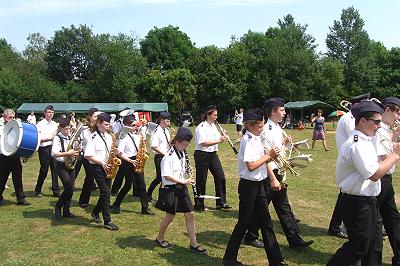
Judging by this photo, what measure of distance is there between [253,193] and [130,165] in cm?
384

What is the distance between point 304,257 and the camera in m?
6.30

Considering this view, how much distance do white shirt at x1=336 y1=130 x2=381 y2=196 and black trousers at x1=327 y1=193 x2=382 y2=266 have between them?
0.32 feet

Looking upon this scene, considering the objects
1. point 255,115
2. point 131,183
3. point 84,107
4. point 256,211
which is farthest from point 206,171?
point 84,107

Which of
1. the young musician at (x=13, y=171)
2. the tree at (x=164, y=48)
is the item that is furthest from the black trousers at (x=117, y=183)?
the tree at (x=164, y=48)

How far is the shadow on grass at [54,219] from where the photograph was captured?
27.0 feet

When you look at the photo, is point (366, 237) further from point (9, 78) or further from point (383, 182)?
point (9, 78)

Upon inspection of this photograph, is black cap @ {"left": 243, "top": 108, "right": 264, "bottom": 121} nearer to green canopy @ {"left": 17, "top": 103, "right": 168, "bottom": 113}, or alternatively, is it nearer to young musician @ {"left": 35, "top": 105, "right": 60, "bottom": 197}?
young musician @ {"left": 35, "top": 105, "right": 60, "bottom": 197}

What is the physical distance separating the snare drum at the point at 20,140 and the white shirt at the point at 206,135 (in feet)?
10.9

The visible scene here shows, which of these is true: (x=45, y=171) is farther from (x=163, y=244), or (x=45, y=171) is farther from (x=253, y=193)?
(x=253, y=193)

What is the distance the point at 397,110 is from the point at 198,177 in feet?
13.8

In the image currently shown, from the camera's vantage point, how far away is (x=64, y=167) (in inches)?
344

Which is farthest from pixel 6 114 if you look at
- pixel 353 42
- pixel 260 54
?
pixel 353 42

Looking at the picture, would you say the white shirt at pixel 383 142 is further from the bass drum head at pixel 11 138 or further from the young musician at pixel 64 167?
the bass drum head at pixel 11 138

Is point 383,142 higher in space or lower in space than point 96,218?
higher
